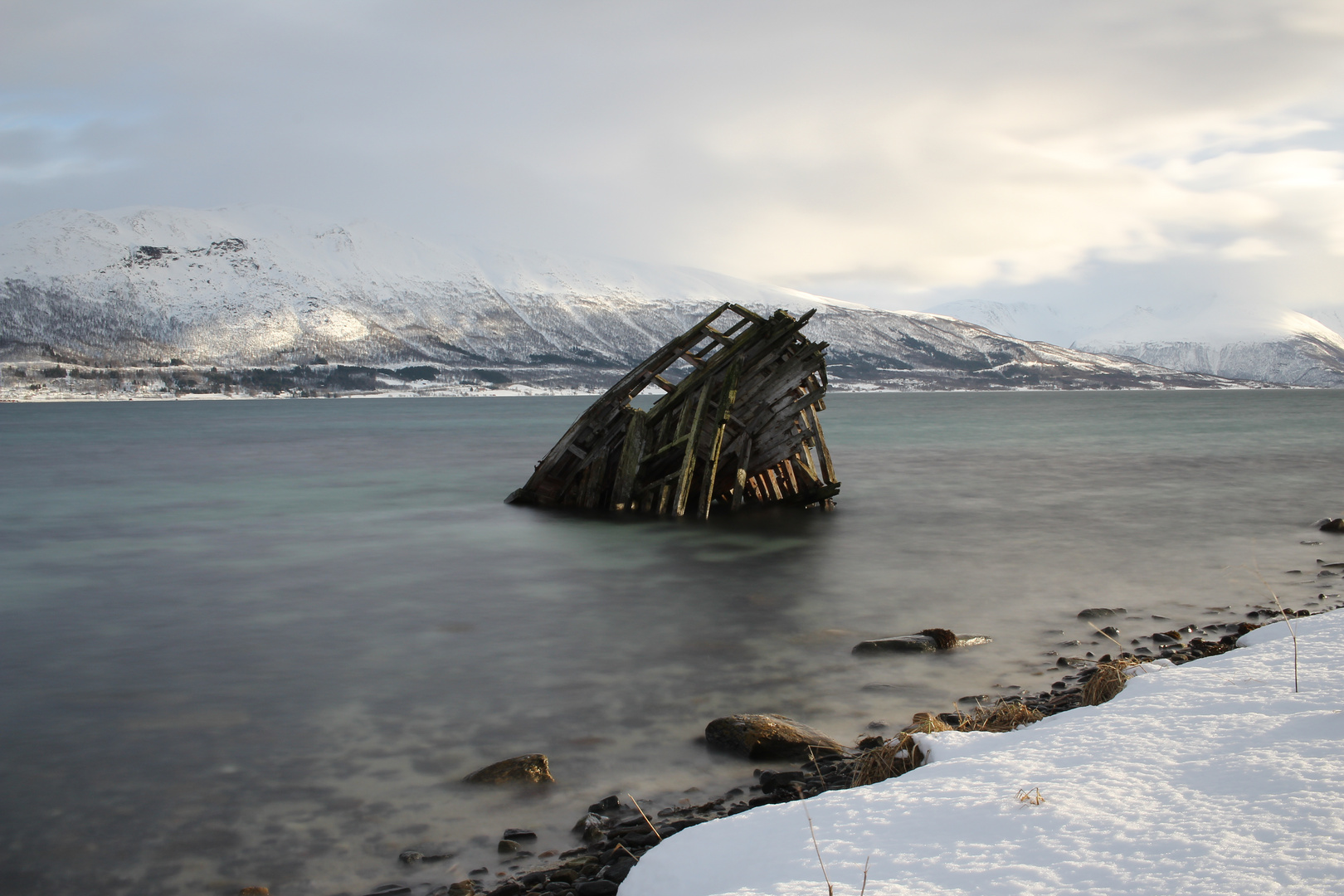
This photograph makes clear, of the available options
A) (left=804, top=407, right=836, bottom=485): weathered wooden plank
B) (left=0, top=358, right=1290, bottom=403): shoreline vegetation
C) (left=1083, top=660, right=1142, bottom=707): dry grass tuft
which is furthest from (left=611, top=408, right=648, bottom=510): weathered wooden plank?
(left=0, top=358, right=1290, bottom=403): shoreline vegetation

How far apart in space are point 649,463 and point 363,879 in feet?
46.3

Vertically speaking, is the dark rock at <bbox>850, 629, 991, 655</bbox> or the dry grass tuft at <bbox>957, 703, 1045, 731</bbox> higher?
the dry grass tuft at <bbox>957, 703, 1045, 731</bbox>

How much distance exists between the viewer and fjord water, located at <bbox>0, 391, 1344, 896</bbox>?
20.5 feet

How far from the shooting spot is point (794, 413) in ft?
62.0

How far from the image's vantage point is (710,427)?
18.4 meters

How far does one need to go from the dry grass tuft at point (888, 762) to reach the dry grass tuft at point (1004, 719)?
2.38 feet

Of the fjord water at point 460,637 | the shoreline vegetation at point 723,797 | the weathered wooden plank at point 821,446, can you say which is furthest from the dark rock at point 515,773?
the weathered wooden plank at point 821,446

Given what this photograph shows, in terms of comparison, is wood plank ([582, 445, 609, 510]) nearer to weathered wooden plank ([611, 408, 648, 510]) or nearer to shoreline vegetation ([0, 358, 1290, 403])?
weathered wooden plank ([611, 408, 648, 510])

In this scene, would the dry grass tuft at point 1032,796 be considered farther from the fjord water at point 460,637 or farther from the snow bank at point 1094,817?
the fjord water at point 460,637

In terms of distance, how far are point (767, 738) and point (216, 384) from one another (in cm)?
18889

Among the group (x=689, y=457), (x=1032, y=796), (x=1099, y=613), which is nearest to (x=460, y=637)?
(x=1099, y=613)

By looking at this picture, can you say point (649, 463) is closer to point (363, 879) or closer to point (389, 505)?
point (389, 505)

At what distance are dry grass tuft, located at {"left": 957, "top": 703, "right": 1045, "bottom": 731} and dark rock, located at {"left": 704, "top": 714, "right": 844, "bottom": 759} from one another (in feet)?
3.23

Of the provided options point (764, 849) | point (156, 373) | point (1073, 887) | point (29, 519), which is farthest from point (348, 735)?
point (156, 373)
